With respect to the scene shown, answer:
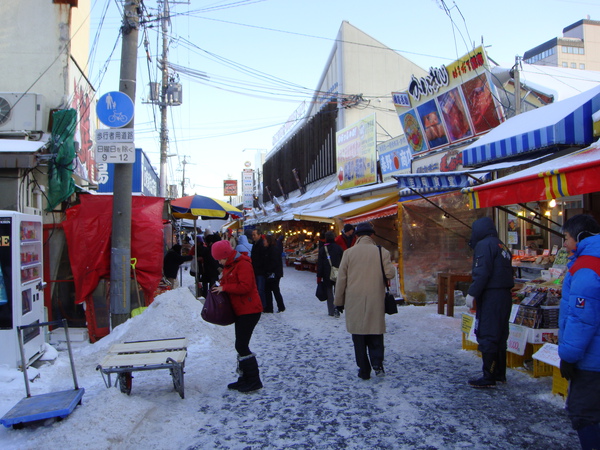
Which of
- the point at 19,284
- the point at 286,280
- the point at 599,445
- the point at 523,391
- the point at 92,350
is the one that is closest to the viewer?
the point at 599,445

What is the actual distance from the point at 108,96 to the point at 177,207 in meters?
4.36

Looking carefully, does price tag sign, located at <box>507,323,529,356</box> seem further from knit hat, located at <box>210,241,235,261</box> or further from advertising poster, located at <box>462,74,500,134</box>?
advertising poster, located at <box>462,74,500,134</box>

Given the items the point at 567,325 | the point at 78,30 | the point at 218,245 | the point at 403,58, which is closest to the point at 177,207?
the point at 78,30

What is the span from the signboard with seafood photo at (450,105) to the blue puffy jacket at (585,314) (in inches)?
354

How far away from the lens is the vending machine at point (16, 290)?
5.96 m

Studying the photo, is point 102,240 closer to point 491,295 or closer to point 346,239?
point 346,239

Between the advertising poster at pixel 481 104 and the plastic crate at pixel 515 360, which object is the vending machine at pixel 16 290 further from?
the advertising poster at pixel 481 104

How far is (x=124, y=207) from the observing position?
7.82 meters

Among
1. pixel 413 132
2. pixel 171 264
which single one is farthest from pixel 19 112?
pixel 413 132

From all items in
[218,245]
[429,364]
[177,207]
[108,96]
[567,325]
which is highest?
[108,96]

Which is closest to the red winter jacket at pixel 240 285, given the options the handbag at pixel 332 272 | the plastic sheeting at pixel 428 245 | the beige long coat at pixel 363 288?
the beige long coat at pixel 363 288

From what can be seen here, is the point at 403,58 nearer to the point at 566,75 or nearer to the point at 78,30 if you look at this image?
the point at 566,75

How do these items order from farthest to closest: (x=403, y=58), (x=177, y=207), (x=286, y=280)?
(x=403, y=58), (x=286, y=280), (x=177, y=207)

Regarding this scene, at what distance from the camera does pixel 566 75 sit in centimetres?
1394
